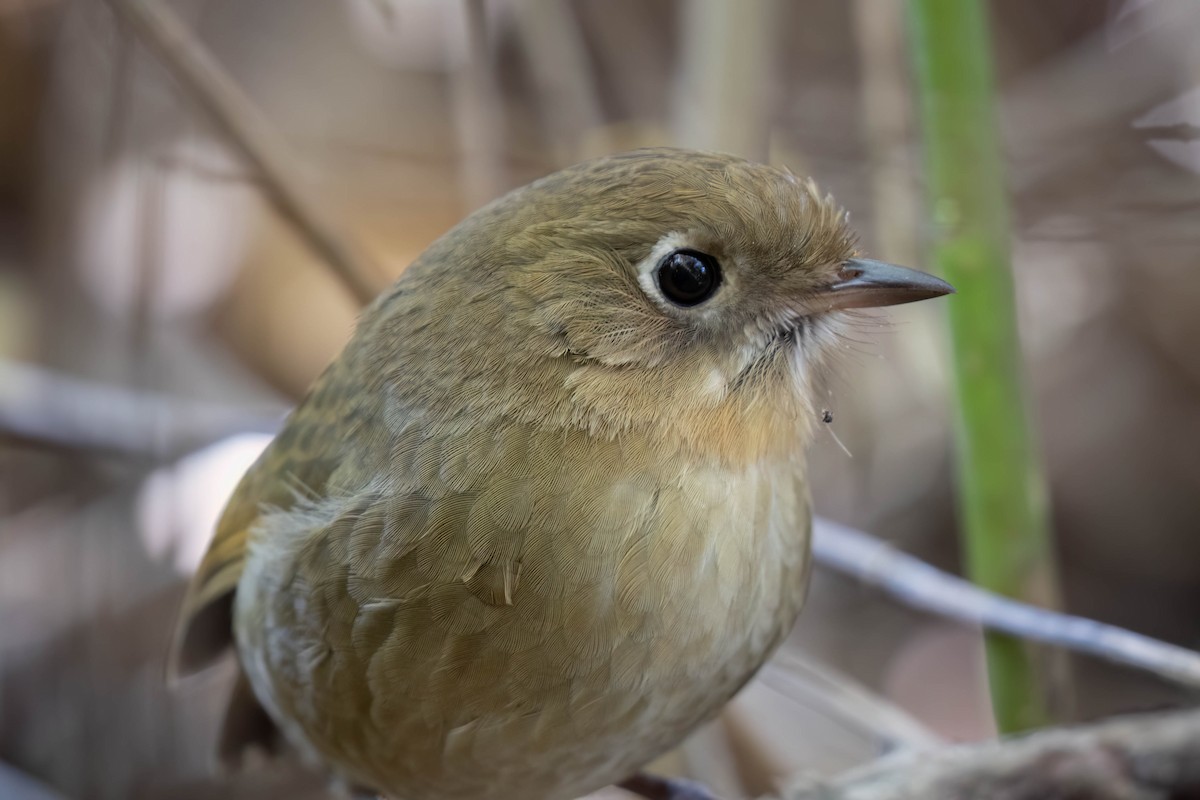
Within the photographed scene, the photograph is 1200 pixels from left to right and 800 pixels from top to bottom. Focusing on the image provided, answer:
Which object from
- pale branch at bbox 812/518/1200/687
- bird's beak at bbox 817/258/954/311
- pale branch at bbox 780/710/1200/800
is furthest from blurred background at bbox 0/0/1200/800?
pale branch at bbox 780/710/1200/800

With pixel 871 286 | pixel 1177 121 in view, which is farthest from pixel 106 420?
pixel 1177 121

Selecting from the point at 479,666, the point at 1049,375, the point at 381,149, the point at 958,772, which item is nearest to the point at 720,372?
the point at 479,666

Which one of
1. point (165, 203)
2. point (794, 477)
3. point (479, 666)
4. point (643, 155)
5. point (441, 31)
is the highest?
point (441, 31)

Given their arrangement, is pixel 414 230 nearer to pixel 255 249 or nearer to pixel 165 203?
pixel 255 249

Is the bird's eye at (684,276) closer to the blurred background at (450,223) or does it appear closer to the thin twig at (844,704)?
the blurred background at (450,223)

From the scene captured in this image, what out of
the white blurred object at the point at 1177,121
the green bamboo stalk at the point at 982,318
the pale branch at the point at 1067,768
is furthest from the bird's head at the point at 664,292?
the white blurred object at the point at 1177,121

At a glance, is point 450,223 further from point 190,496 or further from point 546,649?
point 546,649

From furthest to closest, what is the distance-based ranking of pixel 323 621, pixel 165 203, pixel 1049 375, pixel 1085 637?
pixel 1049 375 → pixel 165 203 → pixel 1085 637 → pixel 323 621

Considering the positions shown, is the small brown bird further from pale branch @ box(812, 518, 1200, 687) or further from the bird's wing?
pale branch @ box(812, 518, 1200, 687)
